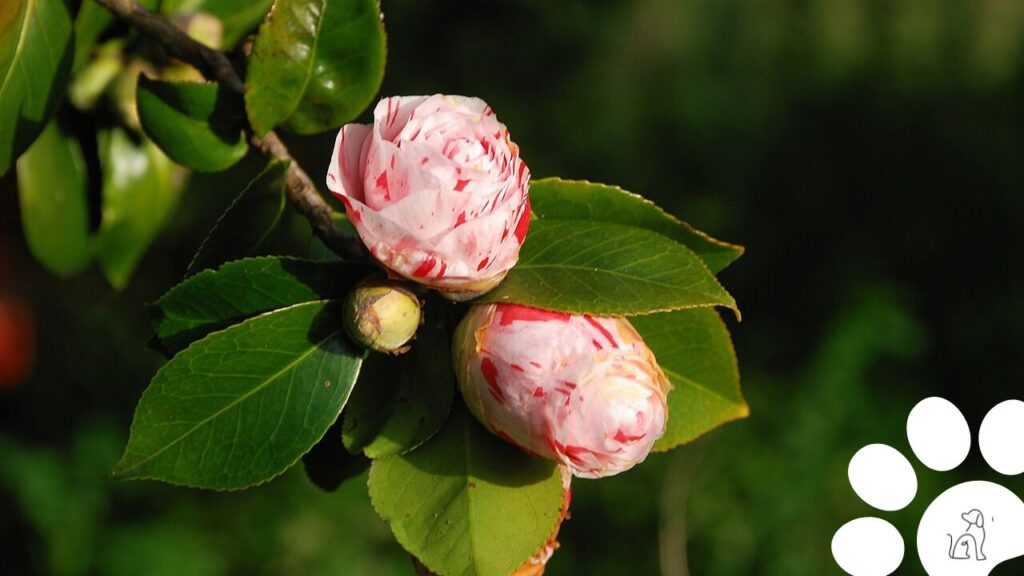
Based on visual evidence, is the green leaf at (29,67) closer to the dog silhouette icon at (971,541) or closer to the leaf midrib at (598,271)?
the leaf midrib at (598,271)

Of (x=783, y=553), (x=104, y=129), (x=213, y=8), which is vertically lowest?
(x=783, y=553)

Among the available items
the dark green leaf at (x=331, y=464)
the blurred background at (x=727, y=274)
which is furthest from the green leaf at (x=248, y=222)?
the blurred background at (x=727, y=274)

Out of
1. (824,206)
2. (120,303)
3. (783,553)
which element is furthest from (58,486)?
(824,206)

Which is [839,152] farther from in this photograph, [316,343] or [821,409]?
[316,343]

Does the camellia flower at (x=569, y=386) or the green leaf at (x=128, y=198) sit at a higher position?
the camellia flower at (x=569, y=386)

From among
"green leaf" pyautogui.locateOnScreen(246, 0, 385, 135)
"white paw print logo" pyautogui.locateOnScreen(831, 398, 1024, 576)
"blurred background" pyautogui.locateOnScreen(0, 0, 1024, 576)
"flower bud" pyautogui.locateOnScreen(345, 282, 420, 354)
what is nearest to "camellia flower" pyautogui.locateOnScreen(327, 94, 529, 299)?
"flower bud" pyautogui.locateOnScreen(345, 282, 420, 354)

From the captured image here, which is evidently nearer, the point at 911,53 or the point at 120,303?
the point at 120,303
